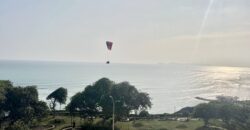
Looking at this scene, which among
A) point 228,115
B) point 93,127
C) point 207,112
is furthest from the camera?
point 207,112

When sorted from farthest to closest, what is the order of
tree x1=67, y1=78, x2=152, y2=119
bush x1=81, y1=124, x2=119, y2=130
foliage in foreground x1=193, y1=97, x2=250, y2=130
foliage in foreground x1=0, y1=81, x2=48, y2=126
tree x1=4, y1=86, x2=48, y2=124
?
1. tree x1=67, y1=78, x2=152, y2=119
2. foliage in foreground x1=0, y1=81, x2=48, y2=126
3. tree x1=4, y1=86, x2=48, y2=124
4. foliage in foreground x1=193, y1=97, x2=250, y2=130
5. bush x1=81, y1=124, x2=119, y2=130

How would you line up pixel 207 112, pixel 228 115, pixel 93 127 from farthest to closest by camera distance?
1. pixel 207 112
2. pixel 228 115
3. pixel 93 127

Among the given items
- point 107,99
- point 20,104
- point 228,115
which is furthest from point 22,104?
point 228,115

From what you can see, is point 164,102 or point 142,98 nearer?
point 142,98

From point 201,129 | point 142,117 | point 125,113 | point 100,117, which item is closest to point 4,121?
point 100,117

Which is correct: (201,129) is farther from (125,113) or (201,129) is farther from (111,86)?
(111,86)

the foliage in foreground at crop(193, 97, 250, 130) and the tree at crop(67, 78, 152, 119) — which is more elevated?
the tree at crop(67, 78, 152, 119)

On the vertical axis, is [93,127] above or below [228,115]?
below

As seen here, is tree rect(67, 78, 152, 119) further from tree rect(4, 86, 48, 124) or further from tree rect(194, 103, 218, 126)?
tree rect(194, 103, 218, 126)

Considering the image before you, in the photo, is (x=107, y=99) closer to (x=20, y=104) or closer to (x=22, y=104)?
(x=22, y=104)

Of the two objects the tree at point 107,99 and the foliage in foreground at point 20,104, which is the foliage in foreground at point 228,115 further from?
the foliage in foreground at point 20,104

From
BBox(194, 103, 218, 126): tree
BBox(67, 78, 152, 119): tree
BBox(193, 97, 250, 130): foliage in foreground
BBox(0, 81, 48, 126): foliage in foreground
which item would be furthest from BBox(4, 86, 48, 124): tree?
BBox(193, 97, 250, 130): foliage in foreground
